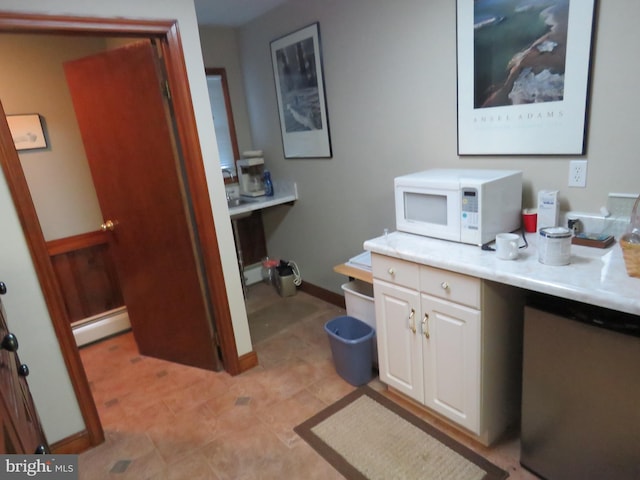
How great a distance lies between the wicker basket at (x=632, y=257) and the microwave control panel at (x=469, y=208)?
515 millimetres

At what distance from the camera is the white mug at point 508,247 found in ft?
5.07

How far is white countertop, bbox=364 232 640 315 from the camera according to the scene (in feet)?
4.04

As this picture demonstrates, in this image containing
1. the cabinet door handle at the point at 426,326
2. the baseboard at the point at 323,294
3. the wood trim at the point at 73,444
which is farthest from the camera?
the baseboard at the point at 323,294

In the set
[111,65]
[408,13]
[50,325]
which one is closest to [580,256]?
[408,13]

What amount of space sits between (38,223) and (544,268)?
2.10 metres

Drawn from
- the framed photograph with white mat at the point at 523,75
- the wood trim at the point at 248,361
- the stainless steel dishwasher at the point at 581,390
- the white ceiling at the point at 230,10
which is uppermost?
the white ceiling at the point at 230,10

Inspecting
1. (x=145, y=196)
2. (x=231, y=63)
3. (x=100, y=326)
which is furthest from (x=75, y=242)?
(x=231, y=63)

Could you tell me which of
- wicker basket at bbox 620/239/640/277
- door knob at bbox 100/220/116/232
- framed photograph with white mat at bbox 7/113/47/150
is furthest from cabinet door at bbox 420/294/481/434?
framed photograph with white mat at bbox 7/113/47/150

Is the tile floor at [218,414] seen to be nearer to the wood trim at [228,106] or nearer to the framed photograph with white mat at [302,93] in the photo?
the framed photograph with white mat at [302,93]

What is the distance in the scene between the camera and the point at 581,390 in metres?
1.37

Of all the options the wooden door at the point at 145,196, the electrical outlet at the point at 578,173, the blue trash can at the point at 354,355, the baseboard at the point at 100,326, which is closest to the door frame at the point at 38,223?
the wooden door at the point at 145,196

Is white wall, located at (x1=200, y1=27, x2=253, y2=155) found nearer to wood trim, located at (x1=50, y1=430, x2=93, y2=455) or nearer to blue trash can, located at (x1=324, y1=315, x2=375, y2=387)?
blue trash can, located at (x1=324, y1=315, x2=375, y2=387)

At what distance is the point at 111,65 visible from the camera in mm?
2275

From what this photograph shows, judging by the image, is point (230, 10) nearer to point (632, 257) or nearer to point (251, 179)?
point (251, 179)
